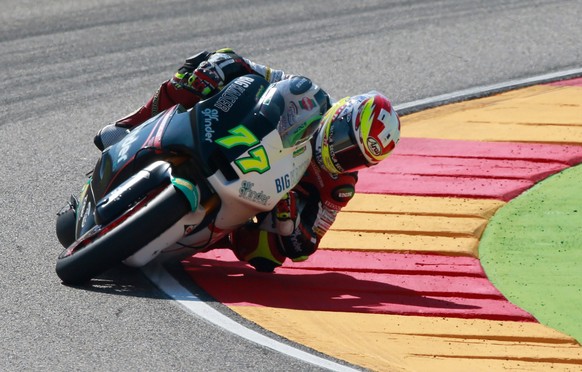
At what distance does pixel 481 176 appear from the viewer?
9164 millimetres

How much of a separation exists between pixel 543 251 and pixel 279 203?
6.06 ft

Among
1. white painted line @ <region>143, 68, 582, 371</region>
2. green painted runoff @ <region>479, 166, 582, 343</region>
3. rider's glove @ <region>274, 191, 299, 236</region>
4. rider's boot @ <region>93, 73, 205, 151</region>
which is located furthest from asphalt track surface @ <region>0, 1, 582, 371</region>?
green painted runoff @ <region>479, 166, 582, 343</region>

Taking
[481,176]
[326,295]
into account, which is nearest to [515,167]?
[481,176]

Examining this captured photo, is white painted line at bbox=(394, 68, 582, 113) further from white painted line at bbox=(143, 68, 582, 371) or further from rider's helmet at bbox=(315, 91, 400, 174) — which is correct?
white painted line at bbox=(143, 68, 582, 371)

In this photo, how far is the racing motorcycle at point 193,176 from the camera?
648 cm

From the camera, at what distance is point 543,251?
784 centimetres

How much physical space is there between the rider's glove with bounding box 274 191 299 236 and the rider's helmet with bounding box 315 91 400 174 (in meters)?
0.31

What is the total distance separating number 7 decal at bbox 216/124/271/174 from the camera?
667 cm

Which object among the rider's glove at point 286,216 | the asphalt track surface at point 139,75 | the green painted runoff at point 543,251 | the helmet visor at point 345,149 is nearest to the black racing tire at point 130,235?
the asphalt track surface at point 139,75

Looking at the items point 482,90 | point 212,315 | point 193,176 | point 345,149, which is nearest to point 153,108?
point 193,176

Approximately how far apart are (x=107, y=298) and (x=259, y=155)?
1.11m

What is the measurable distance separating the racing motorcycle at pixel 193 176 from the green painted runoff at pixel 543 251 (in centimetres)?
145

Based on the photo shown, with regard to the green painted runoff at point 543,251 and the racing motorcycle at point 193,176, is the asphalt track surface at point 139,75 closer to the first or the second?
the racing motorcycle at point 193,176

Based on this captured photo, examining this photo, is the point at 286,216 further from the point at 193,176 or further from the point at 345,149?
the point at 193,176
